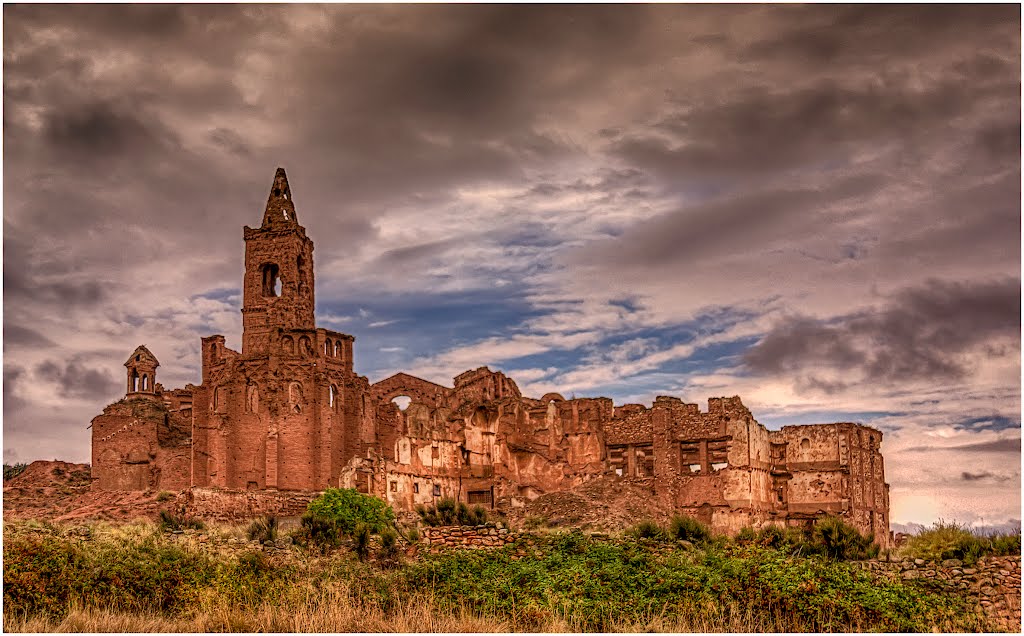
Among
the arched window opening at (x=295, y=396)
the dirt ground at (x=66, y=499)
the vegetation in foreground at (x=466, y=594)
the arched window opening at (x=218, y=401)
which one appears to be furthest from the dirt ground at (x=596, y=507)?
the arched window opening at (x=218, y=401)

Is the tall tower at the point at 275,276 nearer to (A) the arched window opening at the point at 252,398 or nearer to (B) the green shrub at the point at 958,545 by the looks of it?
(A) the arched window opening at the point at 252,398

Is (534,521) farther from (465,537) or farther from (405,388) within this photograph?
(405,388)

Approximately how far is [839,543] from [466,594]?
9378mm

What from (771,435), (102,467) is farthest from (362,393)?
(771,435)

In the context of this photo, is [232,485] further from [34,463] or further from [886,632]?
[886,632]

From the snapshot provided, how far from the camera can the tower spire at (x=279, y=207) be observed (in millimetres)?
64312

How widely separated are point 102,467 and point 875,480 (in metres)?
36.1

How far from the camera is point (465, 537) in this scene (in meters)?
28.3

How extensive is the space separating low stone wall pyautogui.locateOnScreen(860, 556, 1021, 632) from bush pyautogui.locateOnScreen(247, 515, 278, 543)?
14.8 metres

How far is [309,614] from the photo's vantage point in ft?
64.7

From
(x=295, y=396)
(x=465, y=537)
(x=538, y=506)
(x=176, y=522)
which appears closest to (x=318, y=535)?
(x=465, y=537)

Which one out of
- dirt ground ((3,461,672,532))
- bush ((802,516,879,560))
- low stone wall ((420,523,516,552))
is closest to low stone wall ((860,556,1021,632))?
bush ((802,516,879,560))

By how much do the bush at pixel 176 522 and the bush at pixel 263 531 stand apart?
2.68m

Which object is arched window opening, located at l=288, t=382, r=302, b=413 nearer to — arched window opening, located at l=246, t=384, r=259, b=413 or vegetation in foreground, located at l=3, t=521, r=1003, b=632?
arched window opening, located at l=246, t=384, r=259, b=413
